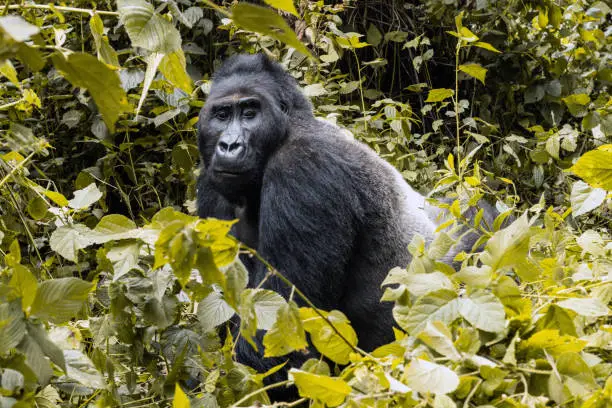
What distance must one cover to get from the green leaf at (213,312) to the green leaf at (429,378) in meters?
0.83

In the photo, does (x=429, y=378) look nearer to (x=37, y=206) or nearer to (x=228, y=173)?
(x=37, y=206)

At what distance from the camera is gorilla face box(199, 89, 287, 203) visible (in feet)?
10.5

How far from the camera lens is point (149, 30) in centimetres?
139

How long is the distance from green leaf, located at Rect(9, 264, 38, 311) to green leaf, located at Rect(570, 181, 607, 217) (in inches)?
49.7

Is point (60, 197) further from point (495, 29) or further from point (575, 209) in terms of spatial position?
point (495, 29)

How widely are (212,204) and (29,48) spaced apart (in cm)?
245

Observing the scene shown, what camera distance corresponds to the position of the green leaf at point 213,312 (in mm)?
2033

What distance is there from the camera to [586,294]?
160 cm

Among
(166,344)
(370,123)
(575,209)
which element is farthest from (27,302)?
(370,123)

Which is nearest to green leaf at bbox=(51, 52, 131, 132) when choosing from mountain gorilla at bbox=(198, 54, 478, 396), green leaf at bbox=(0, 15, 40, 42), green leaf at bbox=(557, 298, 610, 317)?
green leaf at bbox=(0, 15, 40, 42)

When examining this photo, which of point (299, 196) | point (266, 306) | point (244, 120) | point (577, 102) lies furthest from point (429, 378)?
point (577, 102)

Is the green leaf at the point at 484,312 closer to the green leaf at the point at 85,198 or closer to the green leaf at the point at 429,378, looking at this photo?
the green leaf at the point at 429,378

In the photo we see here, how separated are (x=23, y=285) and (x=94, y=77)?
43 cm

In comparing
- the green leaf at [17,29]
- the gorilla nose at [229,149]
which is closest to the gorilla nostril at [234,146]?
the gorilla nose at [229,149]
